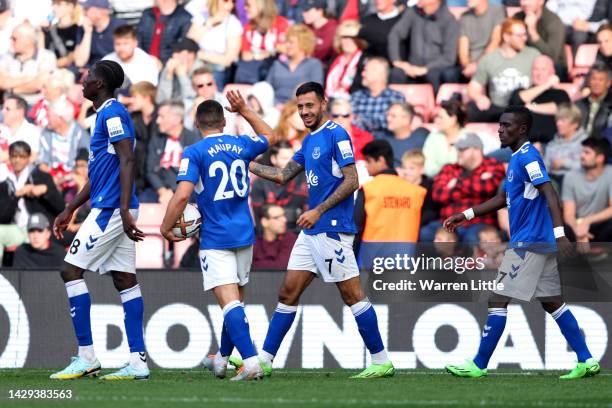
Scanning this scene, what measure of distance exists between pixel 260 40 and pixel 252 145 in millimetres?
6989

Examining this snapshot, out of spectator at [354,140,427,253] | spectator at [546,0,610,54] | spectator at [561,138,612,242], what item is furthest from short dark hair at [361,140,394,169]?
spectator at [546,0,610,54]

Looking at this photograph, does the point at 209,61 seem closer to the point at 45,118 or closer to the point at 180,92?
the point at 180,92

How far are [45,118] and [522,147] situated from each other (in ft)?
26.9

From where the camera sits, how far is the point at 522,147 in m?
9.52

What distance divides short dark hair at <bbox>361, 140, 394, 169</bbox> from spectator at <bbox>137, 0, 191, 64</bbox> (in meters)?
3.95

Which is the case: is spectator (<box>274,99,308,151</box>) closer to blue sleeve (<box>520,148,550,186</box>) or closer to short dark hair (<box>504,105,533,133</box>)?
short dark hair (<box>504,105,533,133</box>)

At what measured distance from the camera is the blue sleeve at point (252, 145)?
9219 mm

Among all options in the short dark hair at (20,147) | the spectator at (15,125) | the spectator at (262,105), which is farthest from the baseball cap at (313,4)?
the short dark hair at (20,147)

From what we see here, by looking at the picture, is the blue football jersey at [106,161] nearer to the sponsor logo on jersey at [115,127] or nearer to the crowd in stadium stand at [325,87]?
the sponsor logo on jersey at [115,127]

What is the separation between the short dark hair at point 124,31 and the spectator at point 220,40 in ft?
2.63

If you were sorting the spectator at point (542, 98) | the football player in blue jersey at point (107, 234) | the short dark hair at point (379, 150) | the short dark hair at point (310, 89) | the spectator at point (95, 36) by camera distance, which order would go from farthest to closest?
1. the spectator at point (95, 36)
2. the spectator at point (542, 98)
3. the short dark hair at point (379, 150)
4. the short dark hair at point (310, 89)
5. the football player in blue jersey at point (107, 234)

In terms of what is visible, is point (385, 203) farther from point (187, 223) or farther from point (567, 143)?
point (187, 223)

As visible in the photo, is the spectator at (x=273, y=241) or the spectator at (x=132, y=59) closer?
the spectator at (x=273, y=241)

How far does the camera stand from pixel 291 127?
14.9 meters
